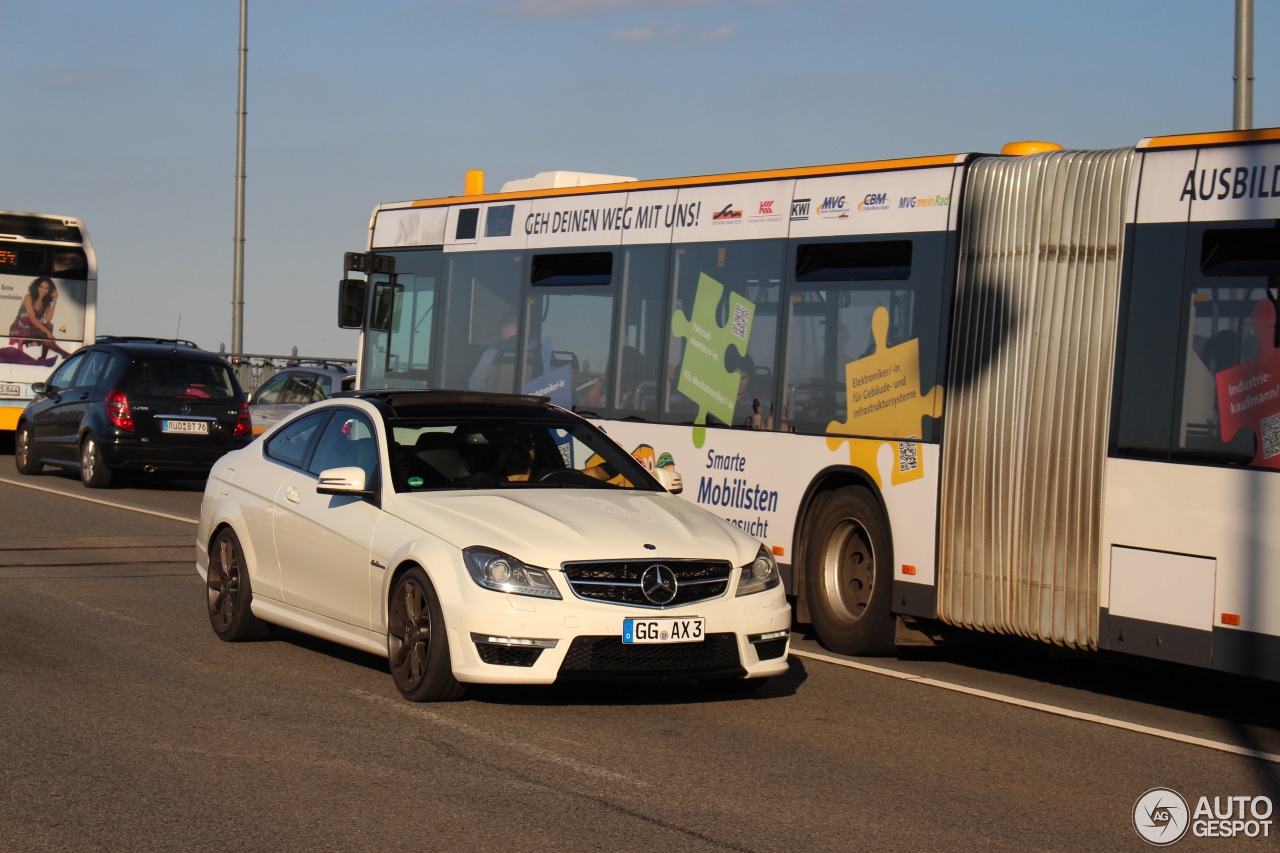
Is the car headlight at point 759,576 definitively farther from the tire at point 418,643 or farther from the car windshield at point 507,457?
the tire at point 418,643

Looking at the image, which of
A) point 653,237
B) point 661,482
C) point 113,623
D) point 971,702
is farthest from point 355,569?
point 653,237

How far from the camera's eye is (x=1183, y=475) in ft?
29.8

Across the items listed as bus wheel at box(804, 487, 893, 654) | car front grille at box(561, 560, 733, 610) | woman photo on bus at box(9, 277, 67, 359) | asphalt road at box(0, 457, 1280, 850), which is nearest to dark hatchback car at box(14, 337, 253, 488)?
woman photo on bus at box(9, 277, 67, 359)

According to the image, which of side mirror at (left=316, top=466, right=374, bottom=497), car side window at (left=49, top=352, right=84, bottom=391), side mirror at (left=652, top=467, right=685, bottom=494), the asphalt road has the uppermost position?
car side window at (left=49, top=352, right=84, bottom=391)

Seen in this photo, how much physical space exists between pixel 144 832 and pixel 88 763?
1.16 meters

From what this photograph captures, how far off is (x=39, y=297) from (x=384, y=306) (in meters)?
12.6

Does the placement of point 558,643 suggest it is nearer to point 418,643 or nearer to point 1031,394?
point 418,643

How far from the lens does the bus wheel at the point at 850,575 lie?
11.1m

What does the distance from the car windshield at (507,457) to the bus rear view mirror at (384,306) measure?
23.4ft

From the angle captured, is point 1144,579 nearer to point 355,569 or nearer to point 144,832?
point 355,569

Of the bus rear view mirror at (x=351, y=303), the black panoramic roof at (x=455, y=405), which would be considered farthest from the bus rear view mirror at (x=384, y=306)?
the black panoramic roof at (x=455, y=405)

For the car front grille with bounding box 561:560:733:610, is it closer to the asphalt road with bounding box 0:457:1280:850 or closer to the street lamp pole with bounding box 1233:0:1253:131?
the asphalt road with bounding box 0:457:1280:850

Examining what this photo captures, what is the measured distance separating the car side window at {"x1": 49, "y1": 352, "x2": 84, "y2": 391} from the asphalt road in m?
13.0

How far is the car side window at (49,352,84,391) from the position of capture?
23781 mm
